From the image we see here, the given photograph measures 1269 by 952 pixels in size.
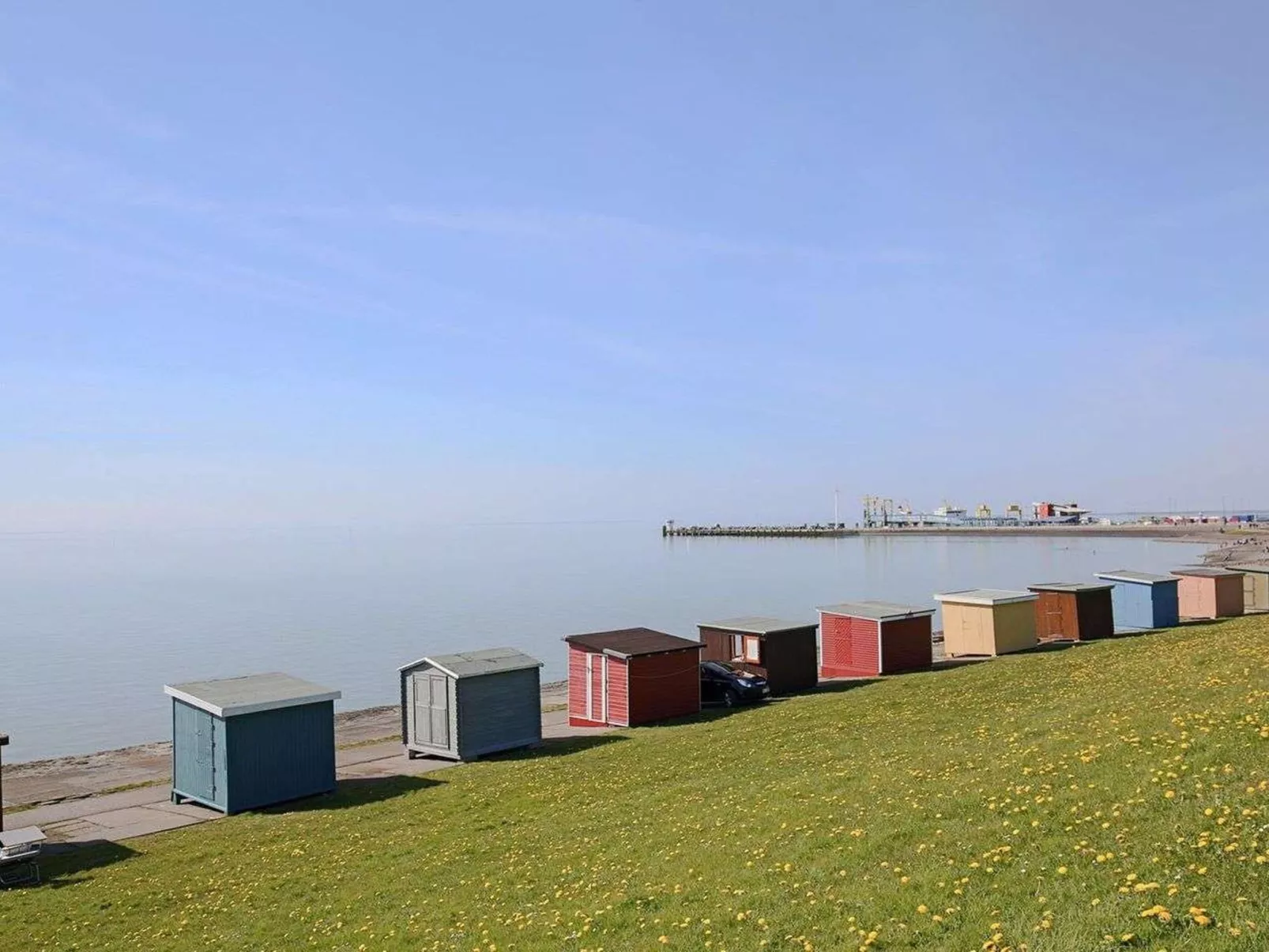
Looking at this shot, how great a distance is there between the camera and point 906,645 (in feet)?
137

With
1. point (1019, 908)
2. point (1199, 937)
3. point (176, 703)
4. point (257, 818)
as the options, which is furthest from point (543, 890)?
point (176, 703)

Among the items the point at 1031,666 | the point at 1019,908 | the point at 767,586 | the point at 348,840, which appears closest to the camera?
the point at 1019,908

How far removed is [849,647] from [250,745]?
83.8ft

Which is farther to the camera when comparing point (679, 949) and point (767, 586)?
point (767, 586)

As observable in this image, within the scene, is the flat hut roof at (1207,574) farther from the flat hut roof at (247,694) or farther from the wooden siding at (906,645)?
the flat hut roof at (247,694)

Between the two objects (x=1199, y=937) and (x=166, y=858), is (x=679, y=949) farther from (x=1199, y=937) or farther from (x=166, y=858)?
(x=166, y=858)

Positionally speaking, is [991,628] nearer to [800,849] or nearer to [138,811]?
[800,849]

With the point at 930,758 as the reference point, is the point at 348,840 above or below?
below

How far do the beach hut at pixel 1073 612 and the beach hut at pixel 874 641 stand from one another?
6.61 meters

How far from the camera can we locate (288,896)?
677 inches

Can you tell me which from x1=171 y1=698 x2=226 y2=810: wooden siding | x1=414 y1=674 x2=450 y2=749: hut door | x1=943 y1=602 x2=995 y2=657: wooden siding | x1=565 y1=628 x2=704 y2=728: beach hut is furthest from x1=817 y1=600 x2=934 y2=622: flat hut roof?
x1=171 y1=698 x2=226 y2=810: wooden siding

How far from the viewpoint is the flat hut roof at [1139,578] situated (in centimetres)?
4891

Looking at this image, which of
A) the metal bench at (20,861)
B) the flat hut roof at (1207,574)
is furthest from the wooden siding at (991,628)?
the metal bench at (20,861)

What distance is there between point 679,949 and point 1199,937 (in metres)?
5.37
